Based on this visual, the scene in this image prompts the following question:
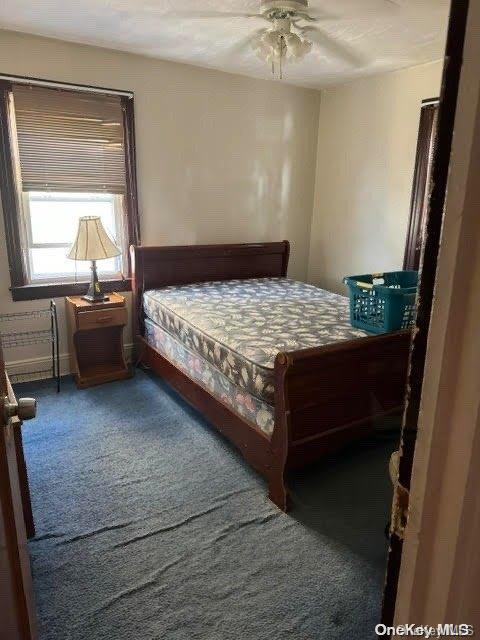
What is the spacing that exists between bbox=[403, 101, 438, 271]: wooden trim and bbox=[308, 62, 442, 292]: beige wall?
69 millimetres

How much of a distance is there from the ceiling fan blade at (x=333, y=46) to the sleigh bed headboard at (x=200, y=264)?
1.61m

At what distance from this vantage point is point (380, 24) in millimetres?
2594

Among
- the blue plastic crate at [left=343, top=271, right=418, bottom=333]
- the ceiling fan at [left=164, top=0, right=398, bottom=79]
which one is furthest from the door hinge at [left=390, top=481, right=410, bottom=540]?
the ceiling fan at [left=164, top=0, right=398, bottom=79]

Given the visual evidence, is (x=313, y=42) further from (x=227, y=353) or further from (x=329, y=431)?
(x=329, y=431)

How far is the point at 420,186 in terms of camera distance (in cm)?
338

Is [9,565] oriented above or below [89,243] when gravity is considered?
below

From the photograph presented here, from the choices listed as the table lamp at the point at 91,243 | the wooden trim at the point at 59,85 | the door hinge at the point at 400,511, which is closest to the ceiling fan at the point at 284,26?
the wooden trim at the point at 59,85

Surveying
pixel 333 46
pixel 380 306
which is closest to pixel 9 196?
pixel 333 46

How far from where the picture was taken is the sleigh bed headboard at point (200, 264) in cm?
355

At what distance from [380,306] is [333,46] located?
75.8 inches

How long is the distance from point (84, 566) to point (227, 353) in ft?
3.70

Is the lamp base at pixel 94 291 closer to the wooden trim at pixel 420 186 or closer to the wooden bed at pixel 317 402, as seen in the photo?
the wooden bed at pixel 317 402

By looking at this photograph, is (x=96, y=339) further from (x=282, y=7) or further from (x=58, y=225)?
(x=282, y=7)

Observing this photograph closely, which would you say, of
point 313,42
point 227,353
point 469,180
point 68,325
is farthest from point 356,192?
point 469,180
